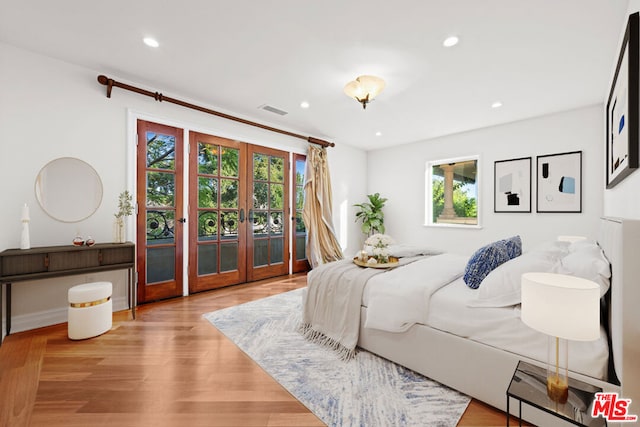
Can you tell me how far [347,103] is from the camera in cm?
369

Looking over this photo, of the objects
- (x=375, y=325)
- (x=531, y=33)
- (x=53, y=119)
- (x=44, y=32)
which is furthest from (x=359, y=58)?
(x=53, y=119)

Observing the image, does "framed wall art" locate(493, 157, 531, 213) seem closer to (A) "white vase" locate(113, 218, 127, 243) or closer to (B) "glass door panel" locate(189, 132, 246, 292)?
(B) "glass door panel" locate(189, 132, 246, 292)

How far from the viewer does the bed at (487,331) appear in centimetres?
99

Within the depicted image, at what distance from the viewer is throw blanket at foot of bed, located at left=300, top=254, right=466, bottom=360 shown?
2.14 m

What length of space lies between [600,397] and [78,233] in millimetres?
3994

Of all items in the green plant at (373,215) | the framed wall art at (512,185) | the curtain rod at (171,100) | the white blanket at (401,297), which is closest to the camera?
the white blanket at (401,297)

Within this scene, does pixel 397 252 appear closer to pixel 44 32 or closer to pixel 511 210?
pixel 511 210

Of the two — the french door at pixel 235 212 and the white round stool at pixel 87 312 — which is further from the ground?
the french door at pixel 235 212

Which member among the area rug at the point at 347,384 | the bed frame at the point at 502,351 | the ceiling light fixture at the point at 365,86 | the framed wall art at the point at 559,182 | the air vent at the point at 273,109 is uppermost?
the air vent at the point at 273,109

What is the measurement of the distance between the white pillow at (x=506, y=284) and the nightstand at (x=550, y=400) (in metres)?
0.39

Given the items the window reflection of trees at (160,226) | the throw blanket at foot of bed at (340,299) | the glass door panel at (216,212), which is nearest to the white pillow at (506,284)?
the throw blanket at foot of bed at (340,299)

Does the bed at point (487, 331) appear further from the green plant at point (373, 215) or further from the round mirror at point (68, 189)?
the green plant at point (373, 215)

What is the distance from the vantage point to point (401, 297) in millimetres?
1896

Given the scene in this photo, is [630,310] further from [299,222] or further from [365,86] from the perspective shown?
[299,222]
